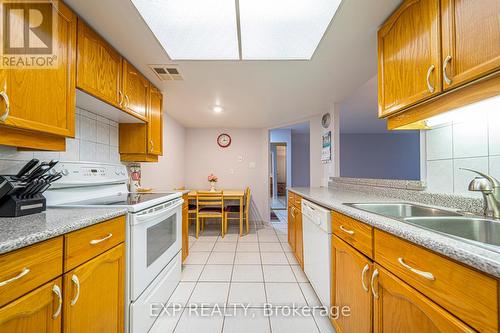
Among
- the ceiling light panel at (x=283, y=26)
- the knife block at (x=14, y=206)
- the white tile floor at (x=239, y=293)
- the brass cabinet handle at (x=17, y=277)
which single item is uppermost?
the ceiling light panel at (x=283, y=26)

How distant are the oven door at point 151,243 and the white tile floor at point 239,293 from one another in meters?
0.38

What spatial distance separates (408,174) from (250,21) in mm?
7606

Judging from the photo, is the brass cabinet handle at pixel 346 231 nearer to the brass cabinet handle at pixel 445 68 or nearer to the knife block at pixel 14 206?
the brass cabinet handle at pixel 445 68

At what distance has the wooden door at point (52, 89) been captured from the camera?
2.90 ft

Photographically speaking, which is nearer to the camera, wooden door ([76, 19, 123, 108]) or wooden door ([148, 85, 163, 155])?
wooden door ([76, 19, 123, 108])

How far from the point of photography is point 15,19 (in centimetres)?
88

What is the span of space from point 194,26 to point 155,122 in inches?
48.2

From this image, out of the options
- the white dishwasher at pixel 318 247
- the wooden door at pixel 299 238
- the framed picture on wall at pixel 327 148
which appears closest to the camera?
the white dishwasher at pixel 318 247

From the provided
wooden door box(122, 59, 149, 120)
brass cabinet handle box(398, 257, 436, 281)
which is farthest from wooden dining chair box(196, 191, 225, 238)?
brass cabinet handle box(398, 257, 436, 281)

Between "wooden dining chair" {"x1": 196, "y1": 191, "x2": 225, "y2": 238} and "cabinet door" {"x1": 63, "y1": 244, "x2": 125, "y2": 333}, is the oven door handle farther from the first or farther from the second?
"wooden dining chair" {"x1": 196, "y1": 191, "x2": 225, "y2": 238}

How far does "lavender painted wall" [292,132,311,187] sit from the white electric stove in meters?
5.26

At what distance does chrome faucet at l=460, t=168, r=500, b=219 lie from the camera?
0.90 metres

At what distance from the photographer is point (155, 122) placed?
219 centimetres

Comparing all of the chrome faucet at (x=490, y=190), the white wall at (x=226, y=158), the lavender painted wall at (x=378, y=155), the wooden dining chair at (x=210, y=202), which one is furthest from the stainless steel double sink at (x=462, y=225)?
the lavender painted wall at (x=378, y=155)
